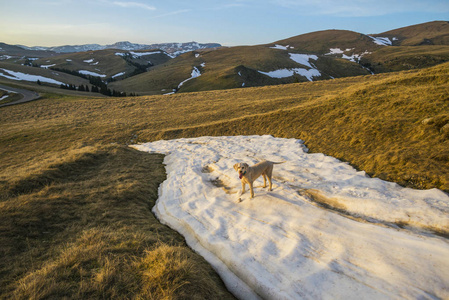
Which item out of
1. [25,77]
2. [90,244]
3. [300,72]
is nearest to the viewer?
[90,244]

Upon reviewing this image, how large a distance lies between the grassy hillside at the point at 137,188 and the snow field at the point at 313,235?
0.87 meters

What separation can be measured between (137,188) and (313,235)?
929 cm

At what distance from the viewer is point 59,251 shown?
6.52 metres

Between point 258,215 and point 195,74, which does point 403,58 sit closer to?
point 195,74

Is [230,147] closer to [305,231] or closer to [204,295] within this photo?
[305,231]

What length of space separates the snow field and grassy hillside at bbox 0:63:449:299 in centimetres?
87

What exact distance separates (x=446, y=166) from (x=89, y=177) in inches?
754

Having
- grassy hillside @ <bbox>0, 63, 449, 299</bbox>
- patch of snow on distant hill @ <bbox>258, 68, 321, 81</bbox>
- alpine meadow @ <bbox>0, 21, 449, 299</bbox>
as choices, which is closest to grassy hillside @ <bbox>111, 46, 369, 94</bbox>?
patch of snow on distant hill @ <bbox>258, 68, 321, 81</bbox>

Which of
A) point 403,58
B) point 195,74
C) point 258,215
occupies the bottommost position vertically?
point 258,215

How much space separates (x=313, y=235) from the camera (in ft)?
23.7

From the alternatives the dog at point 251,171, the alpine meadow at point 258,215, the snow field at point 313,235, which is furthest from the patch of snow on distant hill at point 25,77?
the dog at point 251,171

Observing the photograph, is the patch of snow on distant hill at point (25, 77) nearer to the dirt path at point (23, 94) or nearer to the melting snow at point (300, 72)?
the dirt path at point (23, 94)

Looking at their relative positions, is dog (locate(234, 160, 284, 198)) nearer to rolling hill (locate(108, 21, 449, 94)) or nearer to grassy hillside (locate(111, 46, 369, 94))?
grassy hillside (locate(111, 46, 369, 94))

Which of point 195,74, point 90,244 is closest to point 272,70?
point 195,74
